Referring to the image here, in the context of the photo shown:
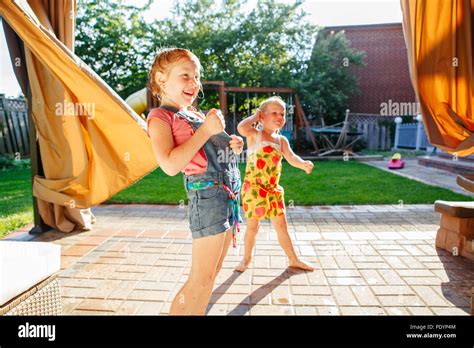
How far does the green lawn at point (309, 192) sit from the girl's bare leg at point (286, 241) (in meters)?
2.11

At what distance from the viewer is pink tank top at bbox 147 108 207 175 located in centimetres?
155

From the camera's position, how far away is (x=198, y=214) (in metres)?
1.60

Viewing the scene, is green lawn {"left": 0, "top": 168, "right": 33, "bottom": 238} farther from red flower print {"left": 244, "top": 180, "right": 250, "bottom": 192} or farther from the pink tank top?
the pink tank top

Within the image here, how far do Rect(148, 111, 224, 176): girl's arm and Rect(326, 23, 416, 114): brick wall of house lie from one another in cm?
1669

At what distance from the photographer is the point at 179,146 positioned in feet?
4.92

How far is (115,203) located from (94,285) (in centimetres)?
285

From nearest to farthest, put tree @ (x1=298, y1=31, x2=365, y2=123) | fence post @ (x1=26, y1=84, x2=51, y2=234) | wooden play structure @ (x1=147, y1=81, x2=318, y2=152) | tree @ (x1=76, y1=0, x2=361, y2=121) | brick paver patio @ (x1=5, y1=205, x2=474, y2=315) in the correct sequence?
brick paver patio @ (x1=5, y1=205, x2=474, y2=315) < fence post @ (x1=26, y1=84, x2=51, y2=234) < wooden play structure @ (x1=147, y1=81, x2=318, y2=152) < tree @ (x1=76, y1=0, x2=361, y2=121) < tree @ (x1=298, y1=31, x2=365, y2=123)

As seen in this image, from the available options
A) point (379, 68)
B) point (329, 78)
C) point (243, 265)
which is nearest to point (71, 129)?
point (243, 265)

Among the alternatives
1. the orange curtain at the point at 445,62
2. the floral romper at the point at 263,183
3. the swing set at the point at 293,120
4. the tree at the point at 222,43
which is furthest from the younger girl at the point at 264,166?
the tree at the point at 222,43

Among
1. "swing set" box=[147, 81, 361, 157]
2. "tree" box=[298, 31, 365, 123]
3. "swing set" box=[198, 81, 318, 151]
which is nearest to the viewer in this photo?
"swing set" box=[147, 81, 361, 157]

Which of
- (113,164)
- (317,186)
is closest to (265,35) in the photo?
(317,186)

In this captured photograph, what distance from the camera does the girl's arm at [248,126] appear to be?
8.70 ft

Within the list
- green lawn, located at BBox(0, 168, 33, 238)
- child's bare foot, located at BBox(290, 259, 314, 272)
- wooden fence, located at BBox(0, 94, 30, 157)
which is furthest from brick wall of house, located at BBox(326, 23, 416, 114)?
child's bare foot, located at BBox(290, 259, 314, 272)

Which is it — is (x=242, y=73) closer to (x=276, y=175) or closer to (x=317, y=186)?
(x=317, y=186)
